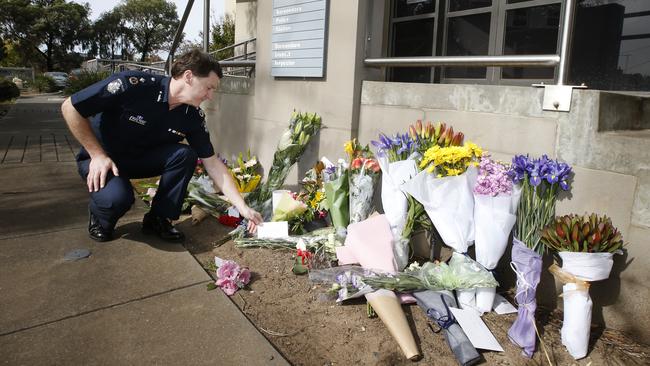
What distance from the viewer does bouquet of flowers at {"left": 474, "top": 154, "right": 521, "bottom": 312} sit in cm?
215

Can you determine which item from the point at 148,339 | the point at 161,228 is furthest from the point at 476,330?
the point at 161,228

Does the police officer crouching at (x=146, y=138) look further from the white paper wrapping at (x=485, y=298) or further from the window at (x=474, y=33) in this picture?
the window at (x=474, y=33)

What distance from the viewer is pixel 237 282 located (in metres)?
2.48

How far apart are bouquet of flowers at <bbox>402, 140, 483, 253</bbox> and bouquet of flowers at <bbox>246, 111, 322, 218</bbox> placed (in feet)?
4.70

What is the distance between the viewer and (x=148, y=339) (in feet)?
6.42

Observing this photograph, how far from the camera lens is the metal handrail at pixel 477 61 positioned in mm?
2416

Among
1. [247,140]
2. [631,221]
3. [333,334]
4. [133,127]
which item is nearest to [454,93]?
[631,221]

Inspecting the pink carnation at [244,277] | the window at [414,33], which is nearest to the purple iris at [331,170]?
the pink carnation at [244,277]

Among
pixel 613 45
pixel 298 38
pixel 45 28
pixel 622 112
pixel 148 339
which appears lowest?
pixel 148 339

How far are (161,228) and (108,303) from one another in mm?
979

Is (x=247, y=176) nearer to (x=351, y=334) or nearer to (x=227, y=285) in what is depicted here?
(x=227, y=285)

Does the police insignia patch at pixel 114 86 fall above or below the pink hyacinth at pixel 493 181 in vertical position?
above

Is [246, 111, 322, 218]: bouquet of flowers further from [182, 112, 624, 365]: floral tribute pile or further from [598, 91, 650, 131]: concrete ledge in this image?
[598, 91, 650, 131]: concrete ledge

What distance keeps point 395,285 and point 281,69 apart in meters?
2.52
